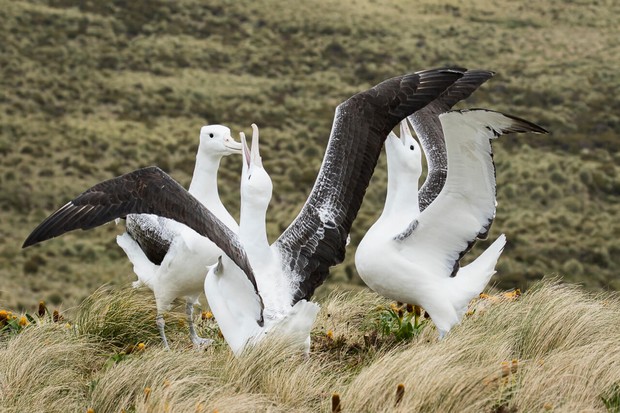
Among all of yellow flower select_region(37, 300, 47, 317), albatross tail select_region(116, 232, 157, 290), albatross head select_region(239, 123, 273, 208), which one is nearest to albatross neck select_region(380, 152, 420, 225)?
albatross head select_region(239, 123, 273, 208)

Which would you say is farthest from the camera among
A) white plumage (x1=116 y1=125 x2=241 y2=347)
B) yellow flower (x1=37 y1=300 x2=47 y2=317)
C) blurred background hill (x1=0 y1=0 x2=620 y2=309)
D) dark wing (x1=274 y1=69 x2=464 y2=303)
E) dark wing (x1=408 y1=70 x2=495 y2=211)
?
blurred background hill (x1=0 y1=0 x2=620 y2=309)

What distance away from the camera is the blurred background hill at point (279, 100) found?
21.2m

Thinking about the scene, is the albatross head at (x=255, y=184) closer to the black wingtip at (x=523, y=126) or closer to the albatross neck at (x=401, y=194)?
the albatross neck at (x=401, y=194)

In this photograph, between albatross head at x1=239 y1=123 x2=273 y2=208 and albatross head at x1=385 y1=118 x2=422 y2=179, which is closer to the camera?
albatross head at x1=239 y1=123 x2=273 y2=208

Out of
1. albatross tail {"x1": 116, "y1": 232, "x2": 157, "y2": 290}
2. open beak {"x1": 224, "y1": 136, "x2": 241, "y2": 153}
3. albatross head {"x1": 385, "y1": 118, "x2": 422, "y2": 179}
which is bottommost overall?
albatross tail {"x1": 116, "y1": 232, "x2": 157, "y2": 290}

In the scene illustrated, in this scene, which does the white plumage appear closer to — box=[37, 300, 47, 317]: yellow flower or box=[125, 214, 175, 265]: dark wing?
box=[125, 214, 175, 265]: dark wing

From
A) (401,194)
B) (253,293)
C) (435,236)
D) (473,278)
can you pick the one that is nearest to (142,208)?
(253,293)

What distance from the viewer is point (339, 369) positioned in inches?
199

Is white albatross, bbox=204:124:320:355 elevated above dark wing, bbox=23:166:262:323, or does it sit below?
below

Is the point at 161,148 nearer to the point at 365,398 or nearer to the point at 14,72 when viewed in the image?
the point at 14,72

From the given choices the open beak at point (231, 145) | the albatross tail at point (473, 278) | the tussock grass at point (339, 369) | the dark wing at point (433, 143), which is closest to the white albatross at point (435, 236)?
the albatross tail at point (473, 278)

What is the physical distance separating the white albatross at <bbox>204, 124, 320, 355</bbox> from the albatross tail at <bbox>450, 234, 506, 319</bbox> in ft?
3.82

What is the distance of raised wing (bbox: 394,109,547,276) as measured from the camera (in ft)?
16.4

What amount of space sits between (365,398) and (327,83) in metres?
33.2
